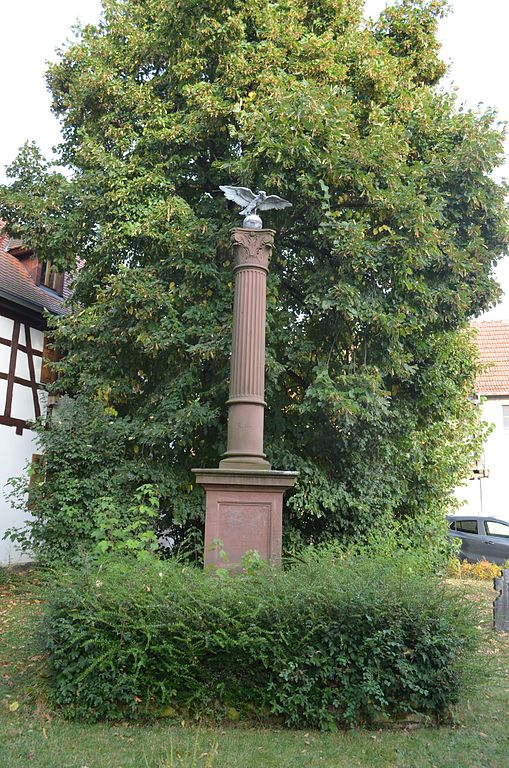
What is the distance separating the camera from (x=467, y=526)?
59.8 ft

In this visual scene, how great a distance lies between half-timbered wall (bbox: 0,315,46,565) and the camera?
574 inches

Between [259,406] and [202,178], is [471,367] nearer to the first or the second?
[202,178]

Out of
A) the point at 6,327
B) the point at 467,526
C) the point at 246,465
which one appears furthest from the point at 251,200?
the point at 467,526

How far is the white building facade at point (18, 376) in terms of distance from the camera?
1464 cm

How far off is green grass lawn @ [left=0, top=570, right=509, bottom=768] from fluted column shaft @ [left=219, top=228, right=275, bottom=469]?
3.07m

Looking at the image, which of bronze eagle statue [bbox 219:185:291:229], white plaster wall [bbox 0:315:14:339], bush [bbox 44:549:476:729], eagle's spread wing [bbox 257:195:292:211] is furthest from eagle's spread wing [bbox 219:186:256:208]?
white plaster wall [bbox 0:315:14:339]

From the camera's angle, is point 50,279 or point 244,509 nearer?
point 244,509

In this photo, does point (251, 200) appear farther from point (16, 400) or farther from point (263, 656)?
point (16, 400)

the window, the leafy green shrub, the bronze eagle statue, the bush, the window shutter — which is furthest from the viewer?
the window

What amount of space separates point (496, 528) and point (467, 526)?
0.72 meters

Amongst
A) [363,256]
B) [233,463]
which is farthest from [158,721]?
[363,256]

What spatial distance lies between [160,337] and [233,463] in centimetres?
375

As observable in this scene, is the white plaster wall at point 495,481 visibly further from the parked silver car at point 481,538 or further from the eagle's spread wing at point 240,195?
the eagle's spread wing at point 240,195

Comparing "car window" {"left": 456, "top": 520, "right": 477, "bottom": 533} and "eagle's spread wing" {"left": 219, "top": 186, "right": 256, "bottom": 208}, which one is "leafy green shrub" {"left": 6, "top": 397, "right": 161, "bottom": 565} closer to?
"eagle's spread wing" {"left": 219, "top": 186, "right": 256, "bottom": 208}
